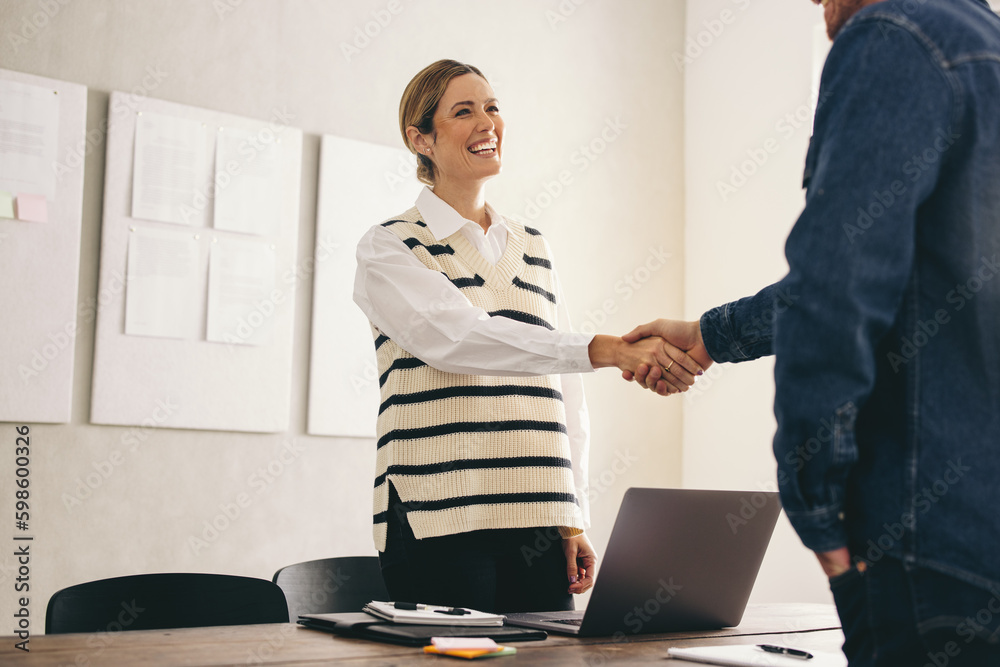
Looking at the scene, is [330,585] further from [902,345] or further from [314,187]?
[902,345]

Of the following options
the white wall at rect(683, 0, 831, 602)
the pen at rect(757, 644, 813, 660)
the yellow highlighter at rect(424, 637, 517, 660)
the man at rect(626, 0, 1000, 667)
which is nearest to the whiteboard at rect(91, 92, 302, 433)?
the white wall at rect(683, 0, 831, 602)

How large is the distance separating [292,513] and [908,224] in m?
2.51

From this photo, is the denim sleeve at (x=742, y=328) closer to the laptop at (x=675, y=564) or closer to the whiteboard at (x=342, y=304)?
the laptop at (x=675, y=564)

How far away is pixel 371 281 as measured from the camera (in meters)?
1.80

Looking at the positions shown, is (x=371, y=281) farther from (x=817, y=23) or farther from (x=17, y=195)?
(x=817, y=23)

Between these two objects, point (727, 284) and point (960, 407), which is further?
point (727, 284)

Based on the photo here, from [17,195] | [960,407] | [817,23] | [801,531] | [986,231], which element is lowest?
[801,531]

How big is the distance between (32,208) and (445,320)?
1.61 meters

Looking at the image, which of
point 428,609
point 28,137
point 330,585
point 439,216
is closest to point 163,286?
point 28,137

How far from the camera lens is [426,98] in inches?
77.7

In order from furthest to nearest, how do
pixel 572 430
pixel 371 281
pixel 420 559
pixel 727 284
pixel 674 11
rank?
pixel 674 11
pixel 727 284
pixel 572 430
pixel 371 281
pixel 420 559

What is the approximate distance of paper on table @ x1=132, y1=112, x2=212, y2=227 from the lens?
2801 mm

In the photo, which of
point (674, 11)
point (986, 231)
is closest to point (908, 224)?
point (986, 231)

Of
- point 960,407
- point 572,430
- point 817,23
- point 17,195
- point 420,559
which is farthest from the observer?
point 817,23
